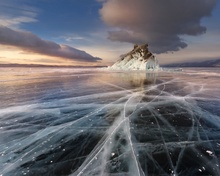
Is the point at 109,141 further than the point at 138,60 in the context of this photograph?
No

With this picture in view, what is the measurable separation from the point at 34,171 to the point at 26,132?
2.34 meters

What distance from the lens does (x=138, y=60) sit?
7006 centimetres

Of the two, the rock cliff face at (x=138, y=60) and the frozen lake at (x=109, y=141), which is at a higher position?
the rock cliff face at (x=138, y=60)

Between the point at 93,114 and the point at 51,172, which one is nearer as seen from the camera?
the point at 51,172

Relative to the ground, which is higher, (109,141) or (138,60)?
(138,60)

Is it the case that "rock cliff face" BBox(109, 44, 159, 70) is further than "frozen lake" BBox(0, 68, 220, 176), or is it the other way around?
"rock cliff face" BBox(109, 44, 159, 70)

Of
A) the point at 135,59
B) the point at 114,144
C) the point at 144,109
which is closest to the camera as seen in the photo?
the point at 114,144

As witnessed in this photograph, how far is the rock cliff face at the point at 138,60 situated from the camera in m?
65.3

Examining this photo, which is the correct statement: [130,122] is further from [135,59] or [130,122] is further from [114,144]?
[135,59]

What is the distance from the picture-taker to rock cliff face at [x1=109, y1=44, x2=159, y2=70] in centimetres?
6531

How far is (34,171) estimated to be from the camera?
3.96 m

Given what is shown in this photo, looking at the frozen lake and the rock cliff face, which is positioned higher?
the rock cliff face

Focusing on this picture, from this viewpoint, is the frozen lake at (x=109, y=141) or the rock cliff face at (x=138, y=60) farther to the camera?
the rock cliff face at (x=138, y=60)

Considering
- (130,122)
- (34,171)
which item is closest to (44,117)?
(130,122)
